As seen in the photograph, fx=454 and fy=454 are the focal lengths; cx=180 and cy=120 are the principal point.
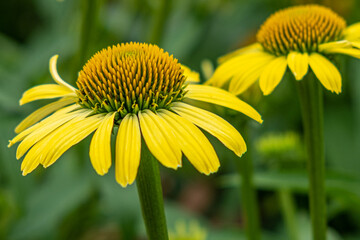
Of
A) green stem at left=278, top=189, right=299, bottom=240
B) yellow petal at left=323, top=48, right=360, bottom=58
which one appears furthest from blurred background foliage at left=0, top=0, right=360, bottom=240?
yellow petal at left=323, top=48, right=360, bottom=58

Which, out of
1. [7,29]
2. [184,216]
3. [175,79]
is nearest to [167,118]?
[175,79]

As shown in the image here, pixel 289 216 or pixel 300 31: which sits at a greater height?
pixel 300 31

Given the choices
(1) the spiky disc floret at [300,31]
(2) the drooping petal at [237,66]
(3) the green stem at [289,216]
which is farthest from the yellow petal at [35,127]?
(3) the green stem at [289,216]

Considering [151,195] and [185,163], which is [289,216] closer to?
[151,195]

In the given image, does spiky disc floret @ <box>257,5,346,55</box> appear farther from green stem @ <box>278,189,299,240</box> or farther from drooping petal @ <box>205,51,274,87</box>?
green stem @ <box>278,189,299,240</box>

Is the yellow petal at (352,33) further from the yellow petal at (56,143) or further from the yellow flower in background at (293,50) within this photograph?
the yellow petal at (56,143)

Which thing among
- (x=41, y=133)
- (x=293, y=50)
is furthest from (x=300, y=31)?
(x=41, y=133)
